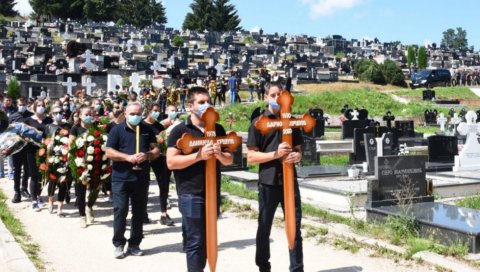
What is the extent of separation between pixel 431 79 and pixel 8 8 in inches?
2770

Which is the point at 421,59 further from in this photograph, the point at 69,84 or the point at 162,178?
the point at 162,178

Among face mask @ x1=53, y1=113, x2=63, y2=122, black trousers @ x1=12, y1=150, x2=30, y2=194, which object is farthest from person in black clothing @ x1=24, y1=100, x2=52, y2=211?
face mask @ x1=53, y1=113, x2=63, y2=122

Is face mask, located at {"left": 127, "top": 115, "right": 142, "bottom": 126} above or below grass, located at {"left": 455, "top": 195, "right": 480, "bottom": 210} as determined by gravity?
above

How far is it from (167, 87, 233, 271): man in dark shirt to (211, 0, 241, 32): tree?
93843mm

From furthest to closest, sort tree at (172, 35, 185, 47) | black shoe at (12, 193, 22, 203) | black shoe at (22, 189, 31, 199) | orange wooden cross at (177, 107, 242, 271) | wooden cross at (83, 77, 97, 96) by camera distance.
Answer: tree at (172, 35, 185, 47), wooden cross at (83, 77, 97, 96), black shoe at (22, 189, 31, 199), black shoe at (12, 193, 22, 203), orange wooden cross at (177, 107, 242, 271)

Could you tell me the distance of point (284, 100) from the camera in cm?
550

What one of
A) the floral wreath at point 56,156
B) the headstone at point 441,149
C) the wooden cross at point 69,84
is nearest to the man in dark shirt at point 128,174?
the floral wreath at point 56,156

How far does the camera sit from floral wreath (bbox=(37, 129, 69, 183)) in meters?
9.75

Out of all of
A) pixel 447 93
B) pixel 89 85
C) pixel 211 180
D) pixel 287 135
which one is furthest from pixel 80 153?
pixel 447 93

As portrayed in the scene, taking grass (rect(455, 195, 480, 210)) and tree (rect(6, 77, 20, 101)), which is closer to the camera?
grass (rect(455, 195, 480, 210))

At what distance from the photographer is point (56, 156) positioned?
9.84 m

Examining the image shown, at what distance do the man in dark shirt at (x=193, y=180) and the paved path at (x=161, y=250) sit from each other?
4.85 feet

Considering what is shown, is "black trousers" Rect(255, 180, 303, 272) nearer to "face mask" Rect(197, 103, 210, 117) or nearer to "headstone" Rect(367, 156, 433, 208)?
"face mask" Rect(197, 103, 210, 117)

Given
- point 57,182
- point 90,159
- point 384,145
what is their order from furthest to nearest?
point 384,145
point 57,182
point 90,159
